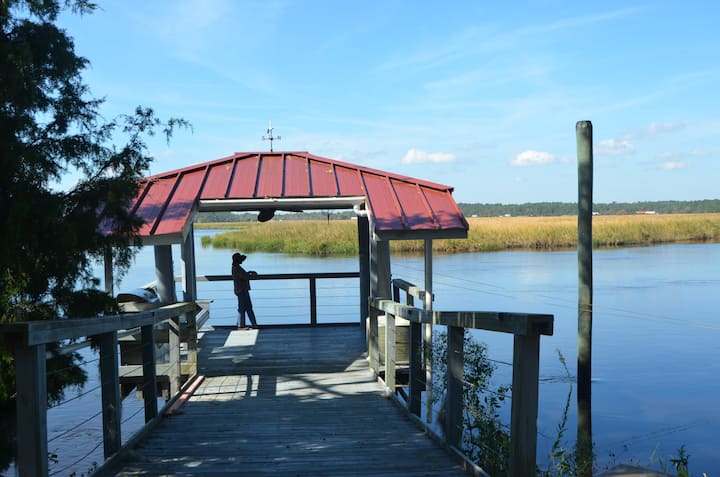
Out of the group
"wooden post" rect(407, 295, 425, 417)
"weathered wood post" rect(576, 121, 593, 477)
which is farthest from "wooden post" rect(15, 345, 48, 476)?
"weathered wood post" rect(576, 121, 593, 477)

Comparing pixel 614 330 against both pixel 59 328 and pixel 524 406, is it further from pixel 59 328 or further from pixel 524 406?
pixel 59 328

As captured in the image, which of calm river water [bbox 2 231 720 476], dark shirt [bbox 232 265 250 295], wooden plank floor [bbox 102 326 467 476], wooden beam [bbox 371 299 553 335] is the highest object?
wooden beam [bbox 371 299 553 335]

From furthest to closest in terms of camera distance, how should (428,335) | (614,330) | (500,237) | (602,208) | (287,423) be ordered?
(602,208)
(500,237)
(614,330)
(428,335)
(287,423)

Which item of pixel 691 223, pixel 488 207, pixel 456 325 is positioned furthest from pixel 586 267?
pixel 488 207

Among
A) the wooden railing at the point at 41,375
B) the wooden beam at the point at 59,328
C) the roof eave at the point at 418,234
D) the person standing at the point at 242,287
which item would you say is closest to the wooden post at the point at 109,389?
the wooden railing at the point at 41,375

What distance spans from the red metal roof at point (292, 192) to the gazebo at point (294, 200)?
1cm

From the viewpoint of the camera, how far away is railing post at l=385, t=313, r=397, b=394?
7.11m

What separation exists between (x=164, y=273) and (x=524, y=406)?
7162 mm

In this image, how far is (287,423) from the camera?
6371 mm

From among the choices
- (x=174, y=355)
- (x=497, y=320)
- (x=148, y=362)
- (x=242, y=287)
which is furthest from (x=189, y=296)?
(x=497, y=320)

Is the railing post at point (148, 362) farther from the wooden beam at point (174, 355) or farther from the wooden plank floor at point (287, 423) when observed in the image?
the wooden beam at point (174, 355)

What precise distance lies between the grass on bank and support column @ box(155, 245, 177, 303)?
29170 millimetres

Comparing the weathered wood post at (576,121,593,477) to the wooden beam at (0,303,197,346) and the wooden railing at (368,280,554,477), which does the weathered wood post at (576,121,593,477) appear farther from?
the wooden beam at (0,303,197,346)

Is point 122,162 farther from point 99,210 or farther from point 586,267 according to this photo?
point 586,267
